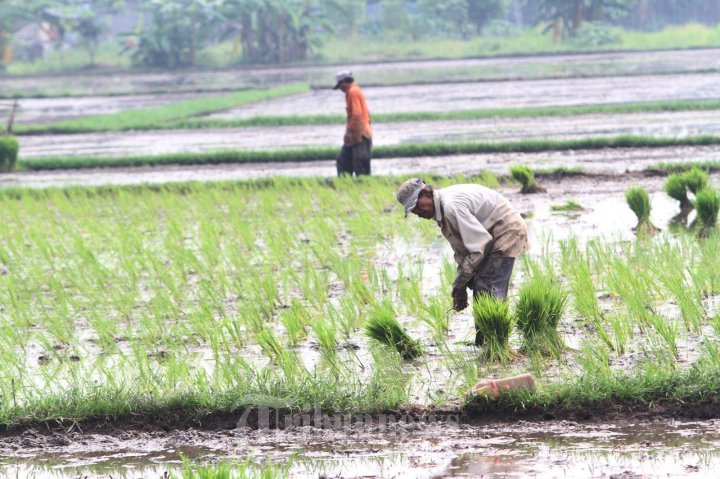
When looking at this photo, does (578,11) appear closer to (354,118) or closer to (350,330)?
(354,118)

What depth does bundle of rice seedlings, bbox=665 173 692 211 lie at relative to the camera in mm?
8555

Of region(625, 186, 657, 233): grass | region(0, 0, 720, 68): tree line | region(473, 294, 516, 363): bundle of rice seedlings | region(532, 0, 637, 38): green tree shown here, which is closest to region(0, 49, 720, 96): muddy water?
region(0, 0, 720, 68): tree line

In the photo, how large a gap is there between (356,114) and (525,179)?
1.76 m

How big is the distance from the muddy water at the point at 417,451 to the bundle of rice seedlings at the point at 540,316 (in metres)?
0.83

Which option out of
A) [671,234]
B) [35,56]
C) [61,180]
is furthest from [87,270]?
[35,56]

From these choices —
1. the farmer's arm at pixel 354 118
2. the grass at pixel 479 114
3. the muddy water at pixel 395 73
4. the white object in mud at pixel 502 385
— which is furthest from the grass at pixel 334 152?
the muddy water at pixel 395 73

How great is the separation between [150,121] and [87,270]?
1331 cm

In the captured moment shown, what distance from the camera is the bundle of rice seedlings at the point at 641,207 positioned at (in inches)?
322

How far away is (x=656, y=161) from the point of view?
40.1 ft

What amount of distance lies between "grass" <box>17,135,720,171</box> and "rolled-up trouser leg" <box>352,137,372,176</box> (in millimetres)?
2767

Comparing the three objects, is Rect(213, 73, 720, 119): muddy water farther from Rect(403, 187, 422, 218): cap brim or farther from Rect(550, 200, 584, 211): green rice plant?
Rect(403, 187, 422, 218): cap brim

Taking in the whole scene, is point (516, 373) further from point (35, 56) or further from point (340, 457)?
point (35, 56)

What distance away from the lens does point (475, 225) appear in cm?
524

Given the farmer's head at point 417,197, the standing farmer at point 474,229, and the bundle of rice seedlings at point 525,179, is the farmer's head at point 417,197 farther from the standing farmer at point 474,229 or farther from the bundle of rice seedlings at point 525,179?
the bundle of rice seedlings at point 525,179
